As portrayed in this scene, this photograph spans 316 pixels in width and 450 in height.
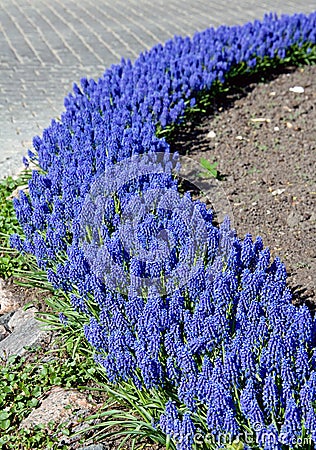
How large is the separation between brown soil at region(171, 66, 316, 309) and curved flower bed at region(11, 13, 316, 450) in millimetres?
748

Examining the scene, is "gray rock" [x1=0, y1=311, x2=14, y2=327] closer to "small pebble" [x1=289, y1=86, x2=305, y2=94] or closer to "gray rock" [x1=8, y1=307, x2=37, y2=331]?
"gray rock" [x1=8, y1=307, x2=37, y2=331]

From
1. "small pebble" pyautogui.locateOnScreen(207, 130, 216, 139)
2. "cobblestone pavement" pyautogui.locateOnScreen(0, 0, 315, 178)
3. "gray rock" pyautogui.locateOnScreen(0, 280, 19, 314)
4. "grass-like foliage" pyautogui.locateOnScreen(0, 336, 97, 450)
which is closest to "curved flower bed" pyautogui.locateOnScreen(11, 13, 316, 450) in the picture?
"grass-like foliage" pyautogui.locateOnScreen(0, 336, 97, 450)

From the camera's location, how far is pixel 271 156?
239 inches

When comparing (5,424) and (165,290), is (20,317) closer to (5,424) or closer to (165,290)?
(5,424)

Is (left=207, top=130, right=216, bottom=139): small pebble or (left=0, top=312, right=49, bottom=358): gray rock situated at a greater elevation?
(left=207, top=130, right=216, bottom=139): small pebble

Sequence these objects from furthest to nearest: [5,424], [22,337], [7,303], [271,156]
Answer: [271,156], [7,303], [22,337], [5,424]

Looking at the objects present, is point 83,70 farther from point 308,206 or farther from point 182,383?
point 182,383

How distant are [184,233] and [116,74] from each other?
10.6 ft

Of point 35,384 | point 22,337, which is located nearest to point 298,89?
point 22,337

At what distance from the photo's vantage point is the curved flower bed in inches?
112

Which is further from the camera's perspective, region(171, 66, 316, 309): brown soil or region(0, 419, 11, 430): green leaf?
region(171, 66, 316, 309): brown soil

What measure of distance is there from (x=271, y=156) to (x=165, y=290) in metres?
2.82

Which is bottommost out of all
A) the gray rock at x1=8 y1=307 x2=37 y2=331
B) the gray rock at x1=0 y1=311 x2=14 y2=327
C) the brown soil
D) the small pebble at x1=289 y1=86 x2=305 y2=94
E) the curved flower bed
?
the gray rock at x1=0 y1=311 x2=14 y2=327

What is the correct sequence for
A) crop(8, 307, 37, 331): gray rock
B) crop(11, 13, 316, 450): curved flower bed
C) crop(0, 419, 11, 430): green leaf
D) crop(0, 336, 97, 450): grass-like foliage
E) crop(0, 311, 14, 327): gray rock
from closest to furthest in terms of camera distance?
Answer: crop(11, 13, 316, 450): curved flower bed → crop(0, 336, 97, 450): grass-like foliage → crop(0, 419, 11, 430): green leaf → crop(8, 307, 37, 331): gray rock → crop(0, 311, 14, 327): gray rock
